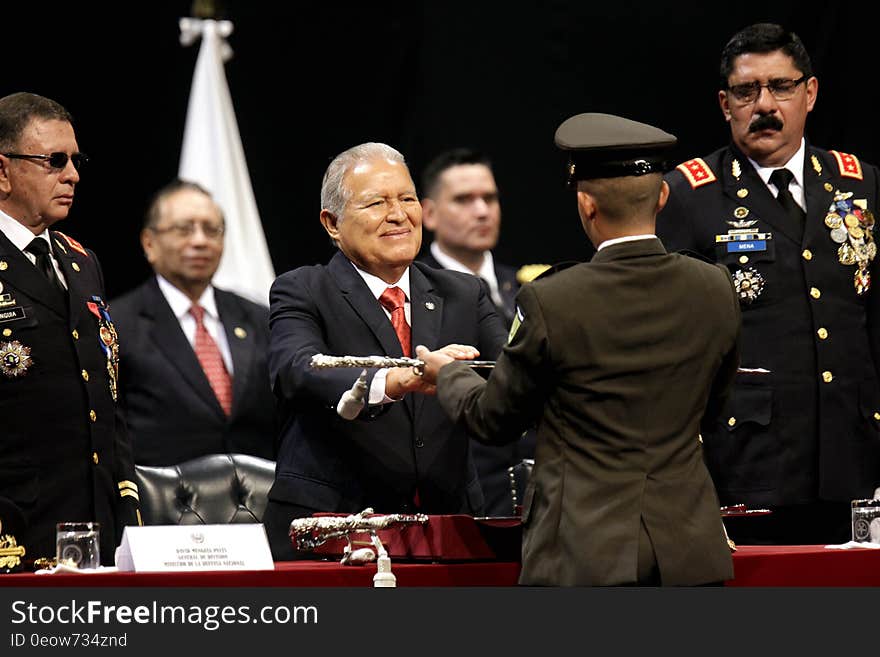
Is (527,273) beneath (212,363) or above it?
above

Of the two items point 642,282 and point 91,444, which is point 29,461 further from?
point 642,282

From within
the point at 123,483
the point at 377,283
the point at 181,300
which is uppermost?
the point at 377,283

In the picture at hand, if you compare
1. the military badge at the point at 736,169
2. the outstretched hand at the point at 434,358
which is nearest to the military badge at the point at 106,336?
the outstretched hand at the point at 434,358

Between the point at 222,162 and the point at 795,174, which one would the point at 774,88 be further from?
the point at 222,162

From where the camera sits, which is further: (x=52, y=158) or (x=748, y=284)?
(x=748, y=284)

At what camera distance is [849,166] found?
4.32 meters

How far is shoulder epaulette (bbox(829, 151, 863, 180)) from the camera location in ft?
14.1

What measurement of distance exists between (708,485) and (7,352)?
184 centimetres

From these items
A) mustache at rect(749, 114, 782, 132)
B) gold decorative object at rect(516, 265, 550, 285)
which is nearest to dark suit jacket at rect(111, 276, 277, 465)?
gold decorative object at rect(516, 265, 550, 285)

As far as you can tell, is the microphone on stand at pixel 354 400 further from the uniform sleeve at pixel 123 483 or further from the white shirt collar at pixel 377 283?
the uniform sleeve at pixel 123 483

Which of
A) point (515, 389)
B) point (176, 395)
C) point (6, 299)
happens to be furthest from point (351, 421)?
point (176, 395)

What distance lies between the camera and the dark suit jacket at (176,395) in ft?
18.2

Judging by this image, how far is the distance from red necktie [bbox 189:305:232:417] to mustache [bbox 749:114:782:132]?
2427 millimetres

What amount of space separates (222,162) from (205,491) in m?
2.75
